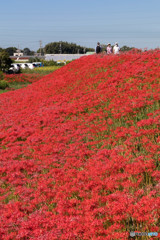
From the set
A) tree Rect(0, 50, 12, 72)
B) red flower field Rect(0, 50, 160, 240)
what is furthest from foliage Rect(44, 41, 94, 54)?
red flower field Rect(0, 50, 160, 240)

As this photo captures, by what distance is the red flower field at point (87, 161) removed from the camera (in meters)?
5.65

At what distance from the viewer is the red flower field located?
565 cm

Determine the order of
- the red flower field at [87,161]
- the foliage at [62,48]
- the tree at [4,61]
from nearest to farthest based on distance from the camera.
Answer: the red flower field at [87,161] → the tree at [4,61] → the foliage at [62,48]

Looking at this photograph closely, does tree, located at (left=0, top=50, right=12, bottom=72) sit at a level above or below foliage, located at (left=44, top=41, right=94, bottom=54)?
below

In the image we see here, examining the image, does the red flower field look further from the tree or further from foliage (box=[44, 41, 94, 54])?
foliage (box=[44, 41, 94, 54])

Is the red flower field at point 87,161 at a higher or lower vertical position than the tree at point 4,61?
lower

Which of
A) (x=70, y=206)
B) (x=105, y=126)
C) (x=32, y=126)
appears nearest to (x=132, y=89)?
(x=105, y=126)

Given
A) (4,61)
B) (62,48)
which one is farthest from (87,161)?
(62,48)

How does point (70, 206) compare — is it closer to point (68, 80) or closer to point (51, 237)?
point (51, 237)

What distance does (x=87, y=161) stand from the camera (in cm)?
902


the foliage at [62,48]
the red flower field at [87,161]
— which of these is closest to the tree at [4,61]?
the red flower field at [87,161]

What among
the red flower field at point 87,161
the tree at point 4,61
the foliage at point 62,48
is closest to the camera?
the red flower field at point 87,161

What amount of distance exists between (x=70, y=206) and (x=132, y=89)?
29.3 ft

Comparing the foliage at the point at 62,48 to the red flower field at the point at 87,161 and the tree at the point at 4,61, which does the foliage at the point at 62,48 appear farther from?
the red flower field at the point at 87,161
